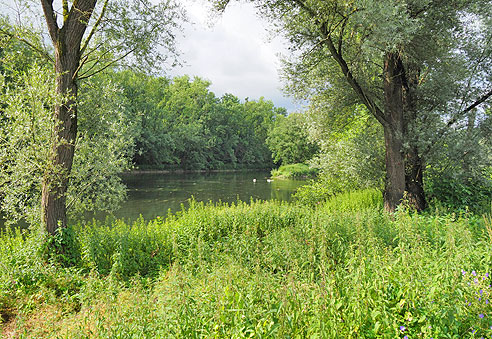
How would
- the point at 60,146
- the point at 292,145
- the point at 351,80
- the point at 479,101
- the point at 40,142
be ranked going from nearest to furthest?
the point at 40,142
the point at 60,146
the point at 351,80
the point at 479,101
the point at 292,145

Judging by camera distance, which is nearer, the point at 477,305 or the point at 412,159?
the point at 477,305

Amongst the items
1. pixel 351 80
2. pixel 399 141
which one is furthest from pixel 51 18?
pixel 399 141

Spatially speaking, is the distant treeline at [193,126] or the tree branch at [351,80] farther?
the distant treeline at [193,126]

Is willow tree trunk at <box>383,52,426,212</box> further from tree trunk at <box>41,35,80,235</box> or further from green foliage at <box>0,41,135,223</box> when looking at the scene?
tree trunk at <box>41,35,80,235</box>

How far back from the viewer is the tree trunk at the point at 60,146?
20.1ft

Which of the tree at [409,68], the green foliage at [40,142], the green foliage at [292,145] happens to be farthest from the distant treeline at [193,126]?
the tree at [409,68]

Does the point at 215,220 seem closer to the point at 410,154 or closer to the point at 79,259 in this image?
the point at 79,259

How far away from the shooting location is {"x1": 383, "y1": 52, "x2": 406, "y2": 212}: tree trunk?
897cm

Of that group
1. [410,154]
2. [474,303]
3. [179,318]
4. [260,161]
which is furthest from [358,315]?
[260,161]

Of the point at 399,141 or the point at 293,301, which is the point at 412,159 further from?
the point at 293,301

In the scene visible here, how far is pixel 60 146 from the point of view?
20.7ft

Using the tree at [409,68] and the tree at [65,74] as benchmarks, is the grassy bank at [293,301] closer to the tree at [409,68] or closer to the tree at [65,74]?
the tree at [65,74]

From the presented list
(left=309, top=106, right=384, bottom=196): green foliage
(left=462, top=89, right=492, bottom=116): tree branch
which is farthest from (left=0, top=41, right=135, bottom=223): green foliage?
(left=462, top=89, right=492, bottom=116): tree branch

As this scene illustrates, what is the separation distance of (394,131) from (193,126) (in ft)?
133
